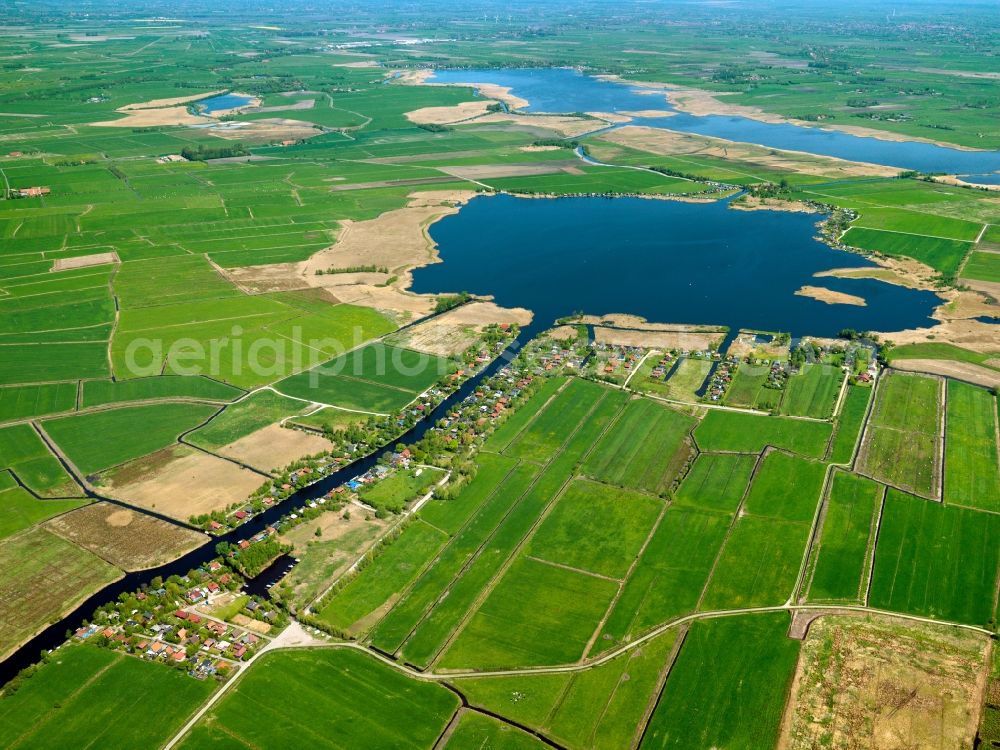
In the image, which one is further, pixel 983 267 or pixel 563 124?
Answer: pixel 563 124

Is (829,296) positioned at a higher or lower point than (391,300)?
higher

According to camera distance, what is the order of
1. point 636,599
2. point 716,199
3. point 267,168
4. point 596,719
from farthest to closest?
point 267,168 < point 716,199 < point 636,599 < point 596,719

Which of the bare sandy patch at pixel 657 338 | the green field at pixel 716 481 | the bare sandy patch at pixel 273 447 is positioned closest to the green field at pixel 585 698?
the green field at pixel 716 481

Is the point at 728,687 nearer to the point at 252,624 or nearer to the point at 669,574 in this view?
the point at 669,574

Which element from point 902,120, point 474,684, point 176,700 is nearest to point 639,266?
point 474,684

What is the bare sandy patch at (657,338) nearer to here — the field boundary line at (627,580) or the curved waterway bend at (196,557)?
the curved waterway bend at (196,557)

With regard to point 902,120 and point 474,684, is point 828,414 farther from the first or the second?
point 902,120

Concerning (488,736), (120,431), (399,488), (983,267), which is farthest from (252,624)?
(983,267)
